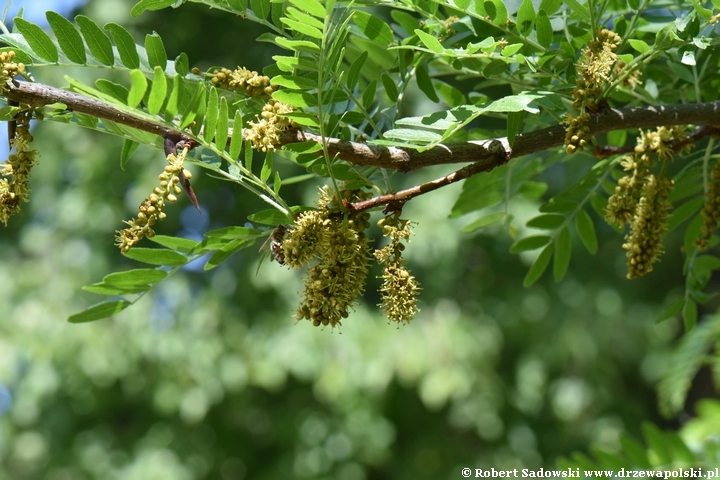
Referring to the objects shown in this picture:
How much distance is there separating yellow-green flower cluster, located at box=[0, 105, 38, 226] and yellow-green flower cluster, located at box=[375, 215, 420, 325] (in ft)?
1.16

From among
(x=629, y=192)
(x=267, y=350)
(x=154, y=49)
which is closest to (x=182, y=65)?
(x=154, y=49)

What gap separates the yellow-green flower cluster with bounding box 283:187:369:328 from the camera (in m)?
0.75

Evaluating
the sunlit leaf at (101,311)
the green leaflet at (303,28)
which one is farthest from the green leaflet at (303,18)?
the sunlit leaf at (101,311)

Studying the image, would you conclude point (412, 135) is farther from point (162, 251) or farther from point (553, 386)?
point (553, 386)

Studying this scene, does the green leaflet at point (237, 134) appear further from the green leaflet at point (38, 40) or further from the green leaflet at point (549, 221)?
the green leaflet at point (549, 221)

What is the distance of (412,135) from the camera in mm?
752

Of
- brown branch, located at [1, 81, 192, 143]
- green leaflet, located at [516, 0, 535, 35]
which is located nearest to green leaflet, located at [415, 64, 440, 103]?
green leaflet, located at [516, 0, 535, 35]

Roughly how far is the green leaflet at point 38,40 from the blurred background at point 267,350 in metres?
3.84

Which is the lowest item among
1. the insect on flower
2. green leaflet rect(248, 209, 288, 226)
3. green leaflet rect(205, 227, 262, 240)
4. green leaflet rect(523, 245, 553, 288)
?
green leaflet rect(523, 245, 553, 288)

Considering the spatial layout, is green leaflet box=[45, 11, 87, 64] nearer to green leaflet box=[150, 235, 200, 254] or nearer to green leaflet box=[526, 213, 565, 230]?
green leaflet box=[150, 235, 200, 254]

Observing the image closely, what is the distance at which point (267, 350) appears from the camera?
16.2ft

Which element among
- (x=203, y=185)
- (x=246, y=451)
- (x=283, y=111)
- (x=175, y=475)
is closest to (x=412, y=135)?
(x=283, y=111)

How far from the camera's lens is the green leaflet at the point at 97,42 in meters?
0.80

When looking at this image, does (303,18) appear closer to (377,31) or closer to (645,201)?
(377,31)
